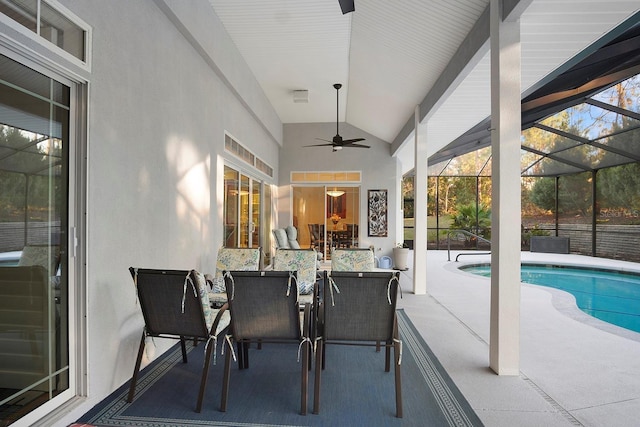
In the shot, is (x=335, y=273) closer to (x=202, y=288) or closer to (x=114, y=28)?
(x=202, y=288)

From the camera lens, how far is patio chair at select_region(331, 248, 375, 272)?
13.6 feet

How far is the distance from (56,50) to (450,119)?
226 inches

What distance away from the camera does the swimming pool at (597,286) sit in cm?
564

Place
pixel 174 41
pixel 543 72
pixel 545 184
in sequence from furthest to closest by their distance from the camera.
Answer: pixel 545 184, pixel 543 72, pixel 174 41

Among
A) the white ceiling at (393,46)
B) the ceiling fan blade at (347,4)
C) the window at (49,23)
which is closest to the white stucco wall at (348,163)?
the white ceiling at (393,46)

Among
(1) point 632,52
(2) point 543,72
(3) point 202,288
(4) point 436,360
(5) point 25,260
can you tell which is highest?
(1) point 632,52

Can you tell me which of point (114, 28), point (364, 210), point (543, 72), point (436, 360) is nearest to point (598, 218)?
point (364, 210)

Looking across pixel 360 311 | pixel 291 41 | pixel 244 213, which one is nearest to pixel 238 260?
pixel 360 311

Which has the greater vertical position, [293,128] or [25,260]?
[293,128]

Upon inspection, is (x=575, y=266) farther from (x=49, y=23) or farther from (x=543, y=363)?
(x=49, y=23)

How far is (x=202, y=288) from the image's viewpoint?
2.50m

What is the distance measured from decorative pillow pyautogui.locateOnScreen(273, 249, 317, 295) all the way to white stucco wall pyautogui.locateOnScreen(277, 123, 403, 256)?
571 cm

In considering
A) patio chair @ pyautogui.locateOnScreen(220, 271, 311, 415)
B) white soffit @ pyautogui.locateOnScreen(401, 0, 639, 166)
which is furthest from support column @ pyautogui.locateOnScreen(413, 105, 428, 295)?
patio chair @ pyautogui.locateOnScreen(220, 271, 311, 415)

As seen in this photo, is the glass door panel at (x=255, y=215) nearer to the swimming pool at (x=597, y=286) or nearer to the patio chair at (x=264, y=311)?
the patio chair at (x=264, y=311)
